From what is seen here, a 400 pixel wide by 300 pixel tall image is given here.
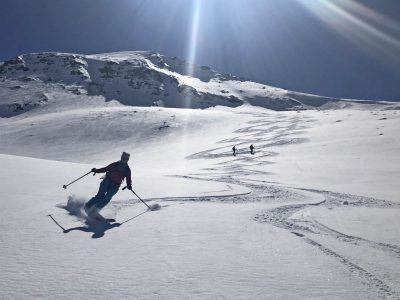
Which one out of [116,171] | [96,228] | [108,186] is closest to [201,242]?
[96,228]

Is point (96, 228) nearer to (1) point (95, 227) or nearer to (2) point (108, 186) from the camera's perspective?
(1) point (95, 227)

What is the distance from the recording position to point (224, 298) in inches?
169

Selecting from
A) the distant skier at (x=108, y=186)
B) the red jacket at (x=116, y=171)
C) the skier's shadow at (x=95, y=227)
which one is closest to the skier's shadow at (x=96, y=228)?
the skier's shadow at (x=95, y=227)

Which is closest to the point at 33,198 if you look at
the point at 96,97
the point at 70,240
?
the point at 70,240

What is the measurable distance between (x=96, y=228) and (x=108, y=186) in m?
2.18

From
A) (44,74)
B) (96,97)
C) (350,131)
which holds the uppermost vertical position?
(44,74)

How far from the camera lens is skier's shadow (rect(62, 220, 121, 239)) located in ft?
22.0

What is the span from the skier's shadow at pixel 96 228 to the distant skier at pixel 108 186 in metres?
0.86

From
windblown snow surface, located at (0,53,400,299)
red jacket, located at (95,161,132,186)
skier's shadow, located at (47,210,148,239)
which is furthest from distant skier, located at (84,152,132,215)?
skier's shadow, located at (47,210,148,239)

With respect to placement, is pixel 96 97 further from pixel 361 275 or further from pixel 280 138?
pixel 361 275

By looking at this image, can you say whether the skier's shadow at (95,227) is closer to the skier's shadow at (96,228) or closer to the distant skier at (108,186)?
the skier's shadow at (96,228)

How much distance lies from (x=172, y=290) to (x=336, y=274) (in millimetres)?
2161

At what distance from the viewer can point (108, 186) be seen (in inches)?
364

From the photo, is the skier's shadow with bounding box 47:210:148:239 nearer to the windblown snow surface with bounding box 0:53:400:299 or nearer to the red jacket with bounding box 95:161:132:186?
the windblown snow surface with bounding box 0:53:400:299
